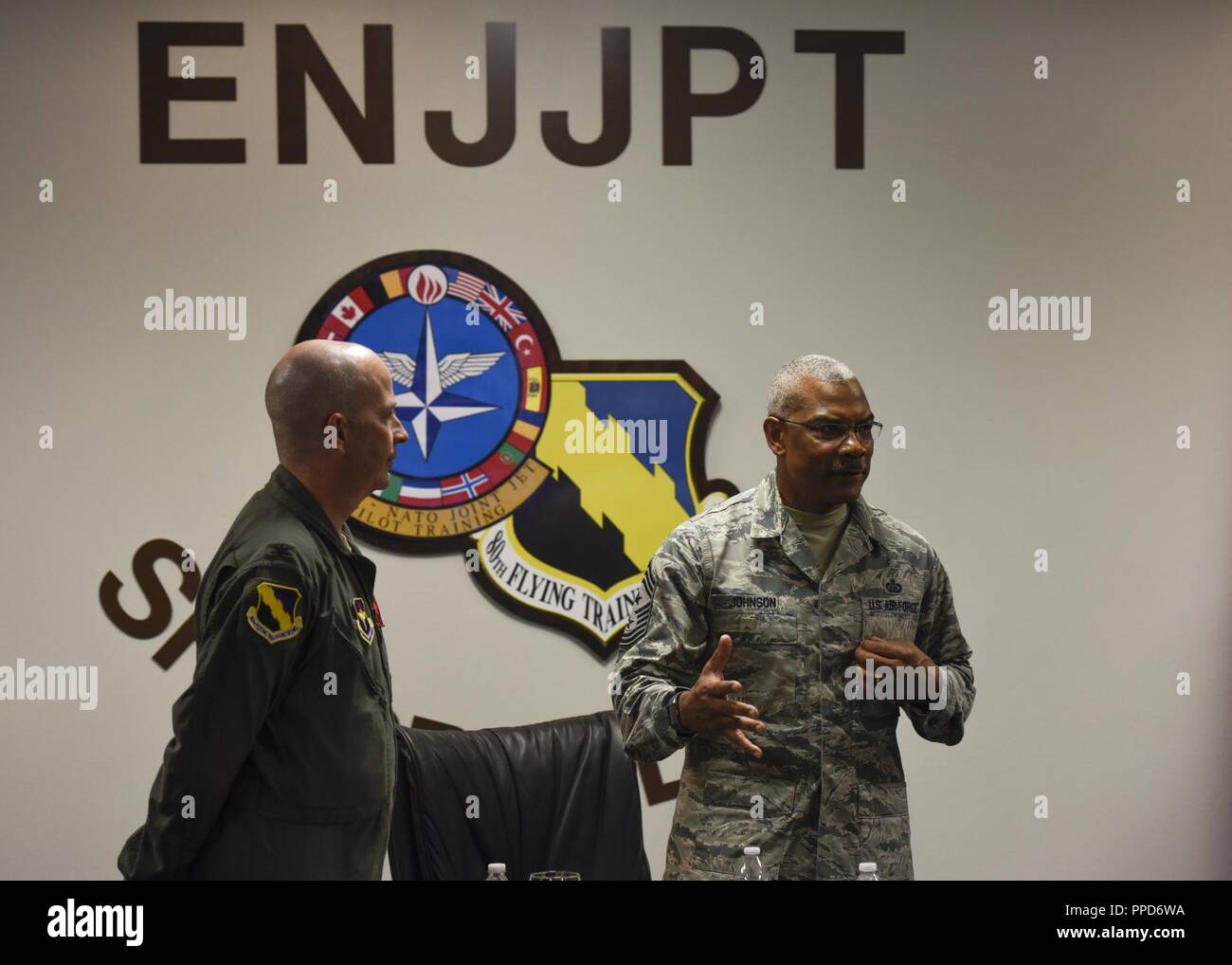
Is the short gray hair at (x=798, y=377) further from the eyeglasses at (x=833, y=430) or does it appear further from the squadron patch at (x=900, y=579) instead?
the squadron patch at (x=900, y=579)

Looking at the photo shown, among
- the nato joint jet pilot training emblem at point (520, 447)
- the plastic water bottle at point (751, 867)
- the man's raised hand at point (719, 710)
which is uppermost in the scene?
the nato joint jet pilot training emblem at point (520, 447)

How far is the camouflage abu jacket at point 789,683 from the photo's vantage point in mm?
2277

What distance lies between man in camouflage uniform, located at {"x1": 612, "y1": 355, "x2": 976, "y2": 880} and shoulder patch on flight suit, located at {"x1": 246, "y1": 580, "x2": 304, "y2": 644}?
69 cm

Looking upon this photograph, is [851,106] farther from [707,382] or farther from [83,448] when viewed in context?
[83,448]

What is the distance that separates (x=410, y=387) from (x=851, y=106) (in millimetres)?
1584

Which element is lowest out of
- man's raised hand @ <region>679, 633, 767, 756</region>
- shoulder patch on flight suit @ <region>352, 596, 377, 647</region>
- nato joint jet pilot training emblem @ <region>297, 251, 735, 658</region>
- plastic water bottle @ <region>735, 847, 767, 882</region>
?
plastic water bottle @ <region>735, 847, 767, 882</region>

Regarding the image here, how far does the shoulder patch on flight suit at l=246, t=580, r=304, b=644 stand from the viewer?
73.0 inches

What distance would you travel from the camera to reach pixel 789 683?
232 centimetres

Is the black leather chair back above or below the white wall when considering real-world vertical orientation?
below

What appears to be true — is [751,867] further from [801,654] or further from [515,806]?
[515,806]

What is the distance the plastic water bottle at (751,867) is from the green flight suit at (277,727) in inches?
26.0

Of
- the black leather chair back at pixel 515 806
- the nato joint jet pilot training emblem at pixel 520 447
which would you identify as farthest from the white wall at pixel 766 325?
the black leather chair back at pixel 515 806

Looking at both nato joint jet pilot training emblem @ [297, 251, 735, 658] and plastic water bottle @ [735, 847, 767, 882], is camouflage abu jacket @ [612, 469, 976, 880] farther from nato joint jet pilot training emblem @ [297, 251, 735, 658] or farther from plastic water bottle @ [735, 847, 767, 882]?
nato joint jet pilot training emblem @ [297, 251, 735, 658]

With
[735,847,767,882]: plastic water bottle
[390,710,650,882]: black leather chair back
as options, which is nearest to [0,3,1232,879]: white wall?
[390,710,650,882]: black leather chair back
